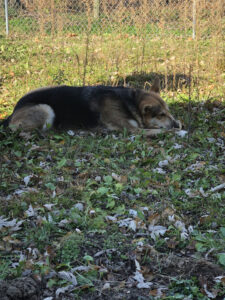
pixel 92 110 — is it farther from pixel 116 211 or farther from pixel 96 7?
pixel 96 7

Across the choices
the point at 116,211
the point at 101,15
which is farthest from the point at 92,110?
the point at 101,15

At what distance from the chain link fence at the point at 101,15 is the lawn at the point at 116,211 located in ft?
8.99

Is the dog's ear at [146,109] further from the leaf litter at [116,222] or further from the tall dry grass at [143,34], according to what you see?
the tall dry grass at [143,34]

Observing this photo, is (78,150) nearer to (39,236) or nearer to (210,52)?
(39,236)

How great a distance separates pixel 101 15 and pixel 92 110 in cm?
489

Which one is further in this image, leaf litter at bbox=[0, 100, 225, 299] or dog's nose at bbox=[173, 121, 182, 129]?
dog's nose at bbox=[173, 121, 182, 129]

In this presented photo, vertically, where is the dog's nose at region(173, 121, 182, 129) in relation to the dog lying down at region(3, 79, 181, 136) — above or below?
below

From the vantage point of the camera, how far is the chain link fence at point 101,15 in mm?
9359

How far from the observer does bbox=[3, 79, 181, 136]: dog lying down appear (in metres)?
6.45

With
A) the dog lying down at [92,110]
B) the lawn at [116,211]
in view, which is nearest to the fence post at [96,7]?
the lawn at [116,211]

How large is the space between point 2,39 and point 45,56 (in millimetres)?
2091

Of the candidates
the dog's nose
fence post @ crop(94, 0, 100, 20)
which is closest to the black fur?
the dog's nose

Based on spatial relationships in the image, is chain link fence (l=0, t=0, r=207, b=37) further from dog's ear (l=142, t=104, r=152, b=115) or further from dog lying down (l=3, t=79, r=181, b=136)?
dog's ear (l=142, t=104, r=152, b=115)

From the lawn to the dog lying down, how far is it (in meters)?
0.21
